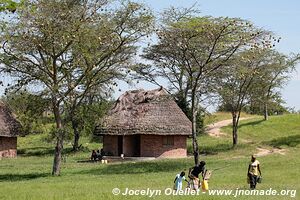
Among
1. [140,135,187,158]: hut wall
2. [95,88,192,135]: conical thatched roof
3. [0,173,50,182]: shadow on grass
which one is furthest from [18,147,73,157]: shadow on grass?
[0,173,50,182]: shadow on grass

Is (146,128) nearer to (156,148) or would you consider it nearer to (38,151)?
(156,148)

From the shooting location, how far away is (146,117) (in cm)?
4331

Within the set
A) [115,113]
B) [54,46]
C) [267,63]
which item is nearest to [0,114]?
[115,113]

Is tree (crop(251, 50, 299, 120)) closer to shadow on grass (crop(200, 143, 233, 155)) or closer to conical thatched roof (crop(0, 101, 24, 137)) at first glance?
shadow on grass (crop(200, 143, 233, 155))

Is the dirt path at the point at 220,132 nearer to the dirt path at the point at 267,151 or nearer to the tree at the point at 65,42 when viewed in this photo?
the dirt path at the point at 267,151

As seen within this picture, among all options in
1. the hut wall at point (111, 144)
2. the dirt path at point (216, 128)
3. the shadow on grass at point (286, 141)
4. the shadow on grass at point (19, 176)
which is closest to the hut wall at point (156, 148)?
the hut wall at point (111, 144)

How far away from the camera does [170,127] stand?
4266 centimetres

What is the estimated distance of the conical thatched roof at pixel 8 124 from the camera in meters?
47.5

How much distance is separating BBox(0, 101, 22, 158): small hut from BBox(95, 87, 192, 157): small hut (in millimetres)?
8505

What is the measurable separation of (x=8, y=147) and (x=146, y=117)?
46.1ft

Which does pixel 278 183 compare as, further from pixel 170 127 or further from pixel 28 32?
pixel 170 127

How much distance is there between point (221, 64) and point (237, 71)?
2955 mm

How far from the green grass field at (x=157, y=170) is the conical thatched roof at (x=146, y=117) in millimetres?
3226

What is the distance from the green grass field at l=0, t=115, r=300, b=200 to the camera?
68.3 feet
